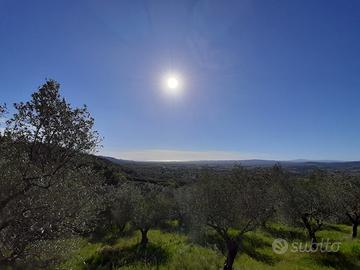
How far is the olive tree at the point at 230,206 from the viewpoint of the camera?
79.2ft

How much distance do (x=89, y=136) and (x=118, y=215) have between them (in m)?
38.6

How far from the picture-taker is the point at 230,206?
24359mm

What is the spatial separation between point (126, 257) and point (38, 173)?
23575mm

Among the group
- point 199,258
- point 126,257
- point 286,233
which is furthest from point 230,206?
point 286,233

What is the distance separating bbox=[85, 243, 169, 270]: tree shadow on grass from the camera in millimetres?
30188

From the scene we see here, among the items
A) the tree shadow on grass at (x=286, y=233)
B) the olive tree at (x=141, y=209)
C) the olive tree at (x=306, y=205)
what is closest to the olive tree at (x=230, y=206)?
the olive tree at (x=306, y=205)

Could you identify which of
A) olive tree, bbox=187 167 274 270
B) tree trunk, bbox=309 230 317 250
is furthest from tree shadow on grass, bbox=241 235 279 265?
olive tree, bbox=187 167 274 270

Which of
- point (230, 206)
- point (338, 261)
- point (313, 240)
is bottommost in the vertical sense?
point (338, 261)

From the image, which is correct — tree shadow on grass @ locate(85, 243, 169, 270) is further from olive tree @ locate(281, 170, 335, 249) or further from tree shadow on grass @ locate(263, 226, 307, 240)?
tree shadow on grass @ locate(263, 226, 307, 240)

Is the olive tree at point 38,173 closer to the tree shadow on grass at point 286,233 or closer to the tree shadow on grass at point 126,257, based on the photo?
the tree shadow on grass at point 126,257

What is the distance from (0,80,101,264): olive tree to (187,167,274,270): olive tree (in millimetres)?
13480

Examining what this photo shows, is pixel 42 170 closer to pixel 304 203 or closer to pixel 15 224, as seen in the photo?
pixel 15 224

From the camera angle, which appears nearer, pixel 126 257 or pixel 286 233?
pixel 126 257

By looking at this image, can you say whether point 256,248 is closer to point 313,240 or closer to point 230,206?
point 313,240
